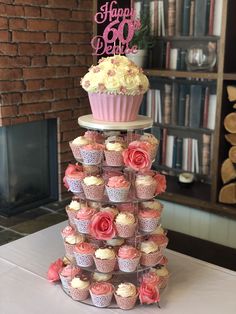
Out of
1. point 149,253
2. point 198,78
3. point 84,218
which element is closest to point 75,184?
point 84,218

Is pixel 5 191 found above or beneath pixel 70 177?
beneath

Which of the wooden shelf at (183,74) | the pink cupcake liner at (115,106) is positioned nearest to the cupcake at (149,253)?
the pink cupcake liner at (115,106)

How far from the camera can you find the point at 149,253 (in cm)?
144

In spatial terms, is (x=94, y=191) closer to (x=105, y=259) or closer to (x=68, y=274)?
(x=105, y=259)

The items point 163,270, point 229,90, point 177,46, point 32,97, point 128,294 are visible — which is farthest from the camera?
point 177,46

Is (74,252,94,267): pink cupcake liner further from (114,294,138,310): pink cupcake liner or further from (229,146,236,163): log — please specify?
(229,146,236,163): log

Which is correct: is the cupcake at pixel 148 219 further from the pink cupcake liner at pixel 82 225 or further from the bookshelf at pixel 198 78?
the bookshelf at pixel 198 78

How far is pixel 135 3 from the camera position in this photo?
2887mm

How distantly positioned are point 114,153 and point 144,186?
0.14 metres

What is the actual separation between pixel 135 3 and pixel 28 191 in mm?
1432

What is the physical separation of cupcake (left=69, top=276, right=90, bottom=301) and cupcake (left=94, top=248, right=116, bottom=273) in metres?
0.09

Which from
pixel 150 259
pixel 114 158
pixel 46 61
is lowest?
pixel 150 259

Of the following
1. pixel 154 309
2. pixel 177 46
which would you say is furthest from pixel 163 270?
pixel 177 46

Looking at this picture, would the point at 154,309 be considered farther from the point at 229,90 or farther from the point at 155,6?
the point at 155,6
